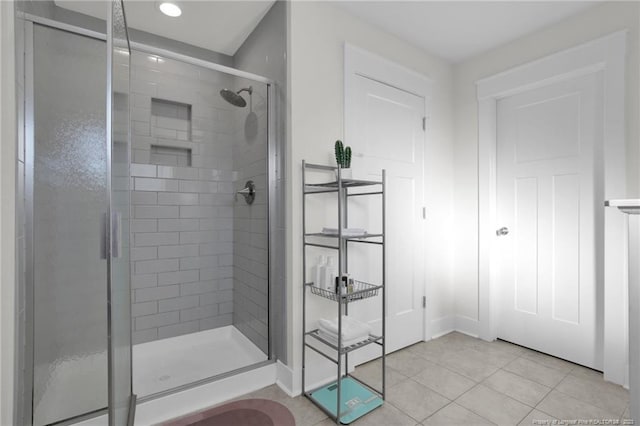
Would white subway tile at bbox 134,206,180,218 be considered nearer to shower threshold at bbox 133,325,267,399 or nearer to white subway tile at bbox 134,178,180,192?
white subway tile at bbox 134,178,180,192

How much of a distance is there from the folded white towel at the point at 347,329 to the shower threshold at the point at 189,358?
0.52 metres

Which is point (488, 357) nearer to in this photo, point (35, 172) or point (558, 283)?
point (558, 283)

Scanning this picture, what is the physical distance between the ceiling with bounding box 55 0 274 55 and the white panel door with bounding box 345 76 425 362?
87 cm

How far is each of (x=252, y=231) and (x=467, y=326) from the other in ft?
6.87

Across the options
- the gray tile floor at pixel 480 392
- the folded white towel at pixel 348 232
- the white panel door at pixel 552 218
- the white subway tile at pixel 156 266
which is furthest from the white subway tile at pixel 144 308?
the white panel door at pixel 552 218

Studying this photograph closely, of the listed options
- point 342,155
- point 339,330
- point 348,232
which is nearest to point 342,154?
point 342,155


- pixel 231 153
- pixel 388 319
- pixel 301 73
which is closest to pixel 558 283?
pixel 388 319

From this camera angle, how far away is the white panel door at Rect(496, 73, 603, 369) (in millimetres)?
2111

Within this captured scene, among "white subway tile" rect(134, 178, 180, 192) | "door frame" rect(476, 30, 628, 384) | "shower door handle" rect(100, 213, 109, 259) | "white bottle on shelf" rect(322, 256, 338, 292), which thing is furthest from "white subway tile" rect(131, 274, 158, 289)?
"door frame" rect(476, 30, 628, 384)

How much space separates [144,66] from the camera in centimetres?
193

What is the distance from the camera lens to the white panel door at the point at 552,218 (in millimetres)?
2111

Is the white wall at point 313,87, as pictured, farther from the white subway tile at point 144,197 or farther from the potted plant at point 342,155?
the white subway tile at point 144,197

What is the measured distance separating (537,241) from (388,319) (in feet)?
4.36

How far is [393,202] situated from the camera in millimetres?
2416
